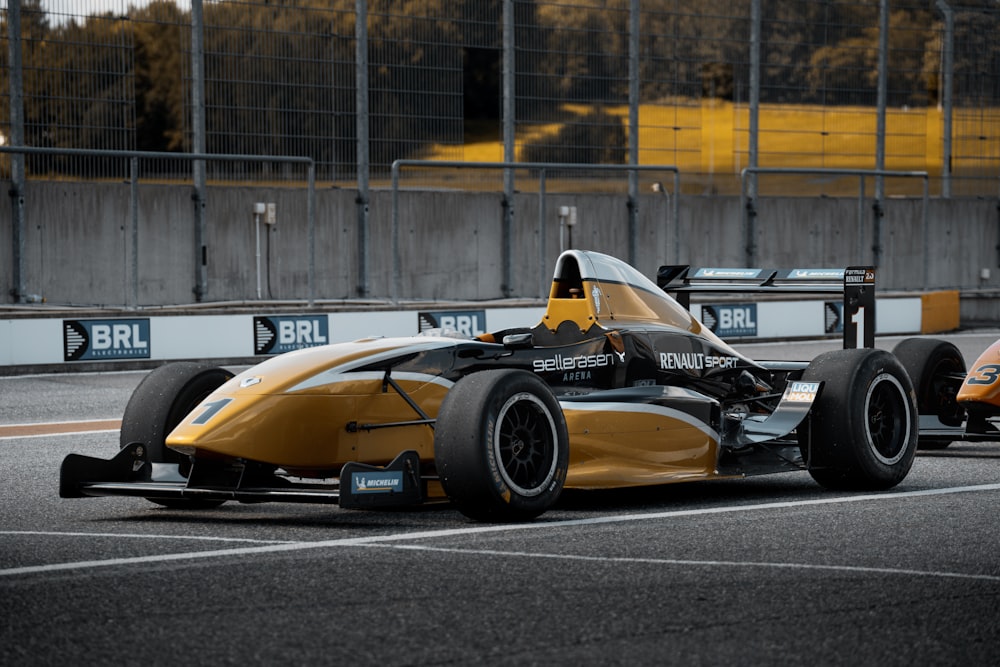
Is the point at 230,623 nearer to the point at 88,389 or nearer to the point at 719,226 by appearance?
the point at 88,389

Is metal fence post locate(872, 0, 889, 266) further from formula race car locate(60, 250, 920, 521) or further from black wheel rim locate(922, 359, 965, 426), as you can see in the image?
formula race car locate(60, 250, 920, 521)

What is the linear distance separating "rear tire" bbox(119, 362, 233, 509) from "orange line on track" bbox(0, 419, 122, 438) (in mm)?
3905

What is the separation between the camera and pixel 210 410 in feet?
25.7

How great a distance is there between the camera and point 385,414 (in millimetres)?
8070

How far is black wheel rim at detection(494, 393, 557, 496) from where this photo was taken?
7660 mm

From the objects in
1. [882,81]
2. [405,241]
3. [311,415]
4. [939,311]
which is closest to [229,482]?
[311,415]

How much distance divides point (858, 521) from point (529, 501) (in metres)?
1.64

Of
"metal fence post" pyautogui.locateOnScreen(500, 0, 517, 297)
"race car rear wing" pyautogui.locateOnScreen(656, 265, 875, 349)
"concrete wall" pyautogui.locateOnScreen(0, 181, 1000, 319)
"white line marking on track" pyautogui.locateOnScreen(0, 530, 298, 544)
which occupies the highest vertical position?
"metal fence post" pyautogui.locateOnScreen(500, 0, 517, 297)

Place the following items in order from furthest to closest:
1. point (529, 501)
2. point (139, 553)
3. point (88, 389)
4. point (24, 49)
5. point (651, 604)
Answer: point (24, 49) → point (88, 389) → point (529, 501) → point (139, 553) → point (651, 604)

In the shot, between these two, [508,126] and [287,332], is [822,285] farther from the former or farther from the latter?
[508,126]

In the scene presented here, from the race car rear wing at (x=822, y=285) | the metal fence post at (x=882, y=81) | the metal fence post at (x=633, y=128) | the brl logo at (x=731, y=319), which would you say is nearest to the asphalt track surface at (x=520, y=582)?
the race car rear wing at (x=822, y=285)

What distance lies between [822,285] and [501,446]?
3.56m

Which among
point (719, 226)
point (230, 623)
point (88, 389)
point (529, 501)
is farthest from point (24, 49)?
point (230, 623)

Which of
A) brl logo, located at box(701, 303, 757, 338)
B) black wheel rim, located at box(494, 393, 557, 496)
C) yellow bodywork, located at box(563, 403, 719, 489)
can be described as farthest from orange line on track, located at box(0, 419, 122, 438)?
brl logo, located at box(701, 303, 757, 338)
